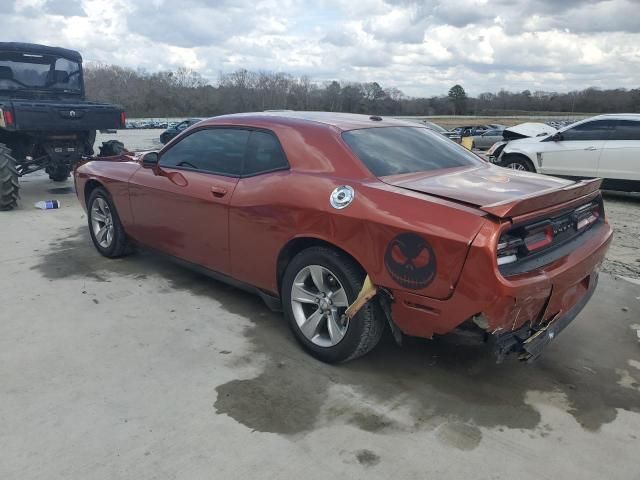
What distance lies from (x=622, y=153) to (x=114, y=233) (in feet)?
28.3

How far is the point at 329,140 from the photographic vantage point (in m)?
3.53

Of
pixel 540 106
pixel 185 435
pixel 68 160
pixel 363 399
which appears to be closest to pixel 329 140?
pixel 363 399

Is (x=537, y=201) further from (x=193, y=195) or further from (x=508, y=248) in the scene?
(x=193, y=195)

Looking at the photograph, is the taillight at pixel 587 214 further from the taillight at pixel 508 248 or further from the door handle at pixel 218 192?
the door handle at pixel 218 192

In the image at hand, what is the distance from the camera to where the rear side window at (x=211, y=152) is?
401cm

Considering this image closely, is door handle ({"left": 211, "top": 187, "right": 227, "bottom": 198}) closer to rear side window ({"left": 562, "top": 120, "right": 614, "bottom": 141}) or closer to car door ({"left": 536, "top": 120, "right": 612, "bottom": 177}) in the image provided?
car door ({"left": 536, "top": 120, "right": 612, "bottom": 177})

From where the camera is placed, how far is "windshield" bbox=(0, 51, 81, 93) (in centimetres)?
931

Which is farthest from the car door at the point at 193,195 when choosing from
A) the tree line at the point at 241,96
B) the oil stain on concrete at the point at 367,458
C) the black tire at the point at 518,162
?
the tree line at the point at 241,96

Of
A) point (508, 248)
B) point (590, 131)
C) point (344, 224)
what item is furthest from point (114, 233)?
point (590, 131)

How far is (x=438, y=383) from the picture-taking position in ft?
10.6

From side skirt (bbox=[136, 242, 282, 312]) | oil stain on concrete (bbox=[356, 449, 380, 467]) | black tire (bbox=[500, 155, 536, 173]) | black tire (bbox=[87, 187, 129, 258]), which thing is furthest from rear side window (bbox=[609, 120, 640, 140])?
oil stain on concrete (bbox=[356, 449, 380, 467])

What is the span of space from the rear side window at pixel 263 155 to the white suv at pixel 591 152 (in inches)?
315

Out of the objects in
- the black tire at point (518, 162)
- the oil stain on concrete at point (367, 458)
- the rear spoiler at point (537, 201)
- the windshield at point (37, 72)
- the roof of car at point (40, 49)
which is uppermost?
the roof of car at point (40, 49)

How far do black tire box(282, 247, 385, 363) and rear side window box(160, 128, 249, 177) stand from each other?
1071mm
